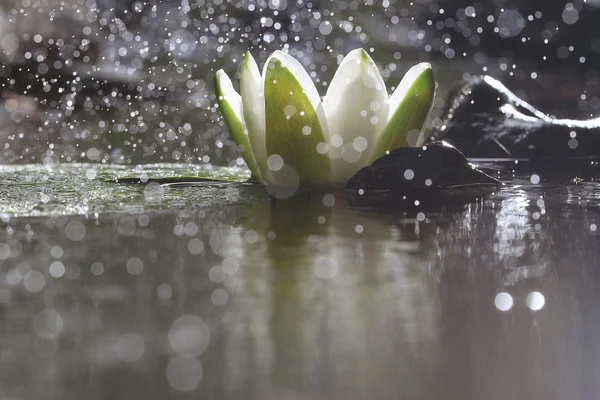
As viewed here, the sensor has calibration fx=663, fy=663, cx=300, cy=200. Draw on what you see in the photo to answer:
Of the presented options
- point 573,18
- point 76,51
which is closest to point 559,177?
point 76,51

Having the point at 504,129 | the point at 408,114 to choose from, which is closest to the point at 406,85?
the point at 408,114

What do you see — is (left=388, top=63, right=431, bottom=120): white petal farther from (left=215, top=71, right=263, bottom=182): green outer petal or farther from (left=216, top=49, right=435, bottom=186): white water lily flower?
(left=215, top=71, right=263, bottom=182): green outer petal

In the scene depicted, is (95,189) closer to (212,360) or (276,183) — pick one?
(276,183)

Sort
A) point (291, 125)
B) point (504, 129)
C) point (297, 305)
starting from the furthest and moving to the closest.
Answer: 1. point (504, 129)
2. point (291, 125)
3. point (297, 305)

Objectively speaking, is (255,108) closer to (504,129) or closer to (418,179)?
(418,179)

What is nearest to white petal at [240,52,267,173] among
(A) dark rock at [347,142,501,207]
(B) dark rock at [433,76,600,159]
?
(A) dark rock at [347,142,501,207]

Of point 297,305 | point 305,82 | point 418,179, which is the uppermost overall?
point 305,82
